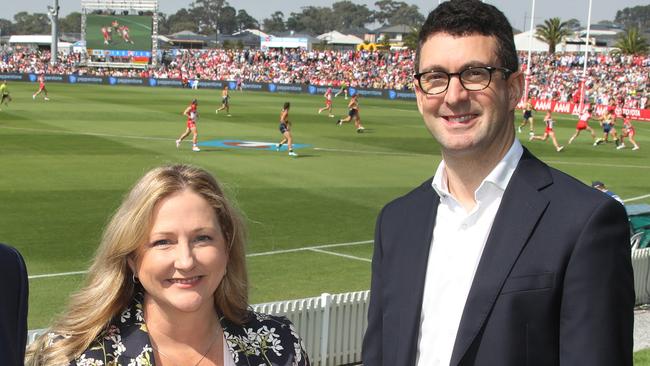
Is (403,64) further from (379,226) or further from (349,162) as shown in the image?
(379,226)

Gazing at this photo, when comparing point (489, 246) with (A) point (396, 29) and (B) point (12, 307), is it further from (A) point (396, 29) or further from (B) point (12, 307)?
(A) point (396, 29)

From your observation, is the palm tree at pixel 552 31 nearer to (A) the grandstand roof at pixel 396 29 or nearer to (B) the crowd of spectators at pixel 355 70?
(B) the crowd of spectators at pixel 355 70

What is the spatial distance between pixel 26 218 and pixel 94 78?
61.5 m

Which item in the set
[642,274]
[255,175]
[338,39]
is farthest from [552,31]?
[642,274]

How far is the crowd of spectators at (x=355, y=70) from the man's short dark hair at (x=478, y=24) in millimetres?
56570

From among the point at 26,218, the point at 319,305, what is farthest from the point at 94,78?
the point at 319,305

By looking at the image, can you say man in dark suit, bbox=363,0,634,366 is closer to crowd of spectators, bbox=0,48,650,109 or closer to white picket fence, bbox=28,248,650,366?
white picket fence, bbox=28,248,650,366

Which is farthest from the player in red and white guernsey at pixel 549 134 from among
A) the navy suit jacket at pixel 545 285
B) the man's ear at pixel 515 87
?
the navy suit jacket at pixel 545 285

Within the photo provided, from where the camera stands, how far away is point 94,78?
76938mm

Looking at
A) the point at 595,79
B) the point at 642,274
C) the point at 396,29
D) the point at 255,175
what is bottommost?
the point at 255,175

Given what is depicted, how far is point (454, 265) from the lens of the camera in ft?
11.2

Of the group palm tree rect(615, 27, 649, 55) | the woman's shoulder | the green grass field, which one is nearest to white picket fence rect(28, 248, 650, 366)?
the green grass field

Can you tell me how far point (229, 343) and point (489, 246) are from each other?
1227 millimetres

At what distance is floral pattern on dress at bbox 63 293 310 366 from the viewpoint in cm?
355
